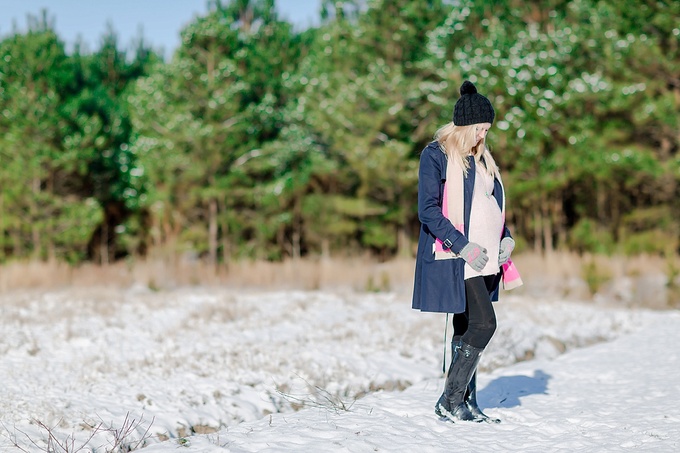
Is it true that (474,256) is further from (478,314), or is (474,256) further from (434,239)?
(478,314)

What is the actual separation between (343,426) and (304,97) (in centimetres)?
1951

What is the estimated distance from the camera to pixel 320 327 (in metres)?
8.48

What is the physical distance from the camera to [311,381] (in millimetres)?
5660

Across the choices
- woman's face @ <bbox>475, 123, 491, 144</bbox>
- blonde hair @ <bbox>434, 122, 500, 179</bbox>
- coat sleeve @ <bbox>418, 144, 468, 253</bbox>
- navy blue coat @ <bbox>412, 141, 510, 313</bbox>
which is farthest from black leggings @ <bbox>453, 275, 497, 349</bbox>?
woman's face @ <bbox>475, 123, 491, 144</bbox>

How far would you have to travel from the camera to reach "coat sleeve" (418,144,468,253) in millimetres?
3672

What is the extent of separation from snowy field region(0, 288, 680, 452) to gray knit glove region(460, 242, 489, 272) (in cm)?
98

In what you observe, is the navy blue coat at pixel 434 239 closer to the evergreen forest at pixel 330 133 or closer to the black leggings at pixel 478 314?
the black leggings at pixel 478 314

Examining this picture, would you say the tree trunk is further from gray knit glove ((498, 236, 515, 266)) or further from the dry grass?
gray knit glove ((498, 236, 515, 266))

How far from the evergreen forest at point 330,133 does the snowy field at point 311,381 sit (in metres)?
11.0

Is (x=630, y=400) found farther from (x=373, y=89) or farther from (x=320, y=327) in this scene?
(x=373, y=89)

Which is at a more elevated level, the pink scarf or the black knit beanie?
the black knit beanie

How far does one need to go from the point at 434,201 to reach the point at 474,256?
1.30 feet

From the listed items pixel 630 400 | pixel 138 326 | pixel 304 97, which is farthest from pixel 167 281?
pixel 630 400

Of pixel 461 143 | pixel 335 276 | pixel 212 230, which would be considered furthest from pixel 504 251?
pixel 212 230
